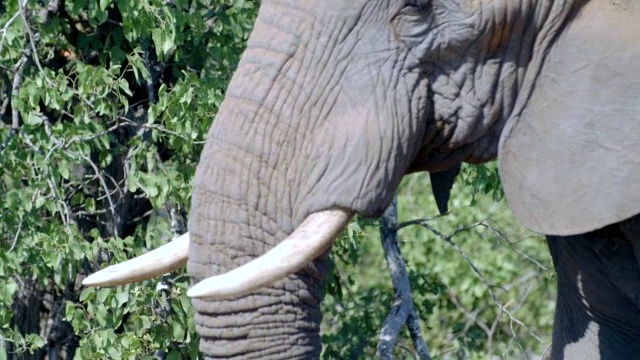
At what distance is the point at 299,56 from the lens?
2.59 metres

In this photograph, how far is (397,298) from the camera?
13.5ft

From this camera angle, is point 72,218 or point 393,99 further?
point 72,218

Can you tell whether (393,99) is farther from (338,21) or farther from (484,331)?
(484,331)

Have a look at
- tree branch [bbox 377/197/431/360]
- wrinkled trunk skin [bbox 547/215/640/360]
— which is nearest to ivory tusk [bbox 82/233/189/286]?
wrinkled trunk skin [bbox 547/215/640/360]

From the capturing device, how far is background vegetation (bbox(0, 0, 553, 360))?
12.3 ft

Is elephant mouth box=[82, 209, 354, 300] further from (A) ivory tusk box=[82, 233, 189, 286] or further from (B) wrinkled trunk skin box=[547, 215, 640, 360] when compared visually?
(B) wrinkled trunk skin box=[547, 215, 640, 360]

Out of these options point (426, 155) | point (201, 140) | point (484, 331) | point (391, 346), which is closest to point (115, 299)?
point (201, 140)

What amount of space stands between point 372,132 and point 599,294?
0.86 m

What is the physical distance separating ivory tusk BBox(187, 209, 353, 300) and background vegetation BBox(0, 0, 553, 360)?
1210mm

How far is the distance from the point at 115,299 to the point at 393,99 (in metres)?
1.39

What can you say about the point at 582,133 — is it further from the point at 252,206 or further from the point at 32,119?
the point at 32,119

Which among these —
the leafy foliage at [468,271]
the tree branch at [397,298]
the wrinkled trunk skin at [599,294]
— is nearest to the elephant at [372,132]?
the wrinkled trunk skin at [599,294]

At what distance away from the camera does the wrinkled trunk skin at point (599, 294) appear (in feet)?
9.95

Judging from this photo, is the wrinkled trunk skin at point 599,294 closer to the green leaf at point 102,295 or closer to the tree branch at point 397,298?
the tree branch at point 397,298
